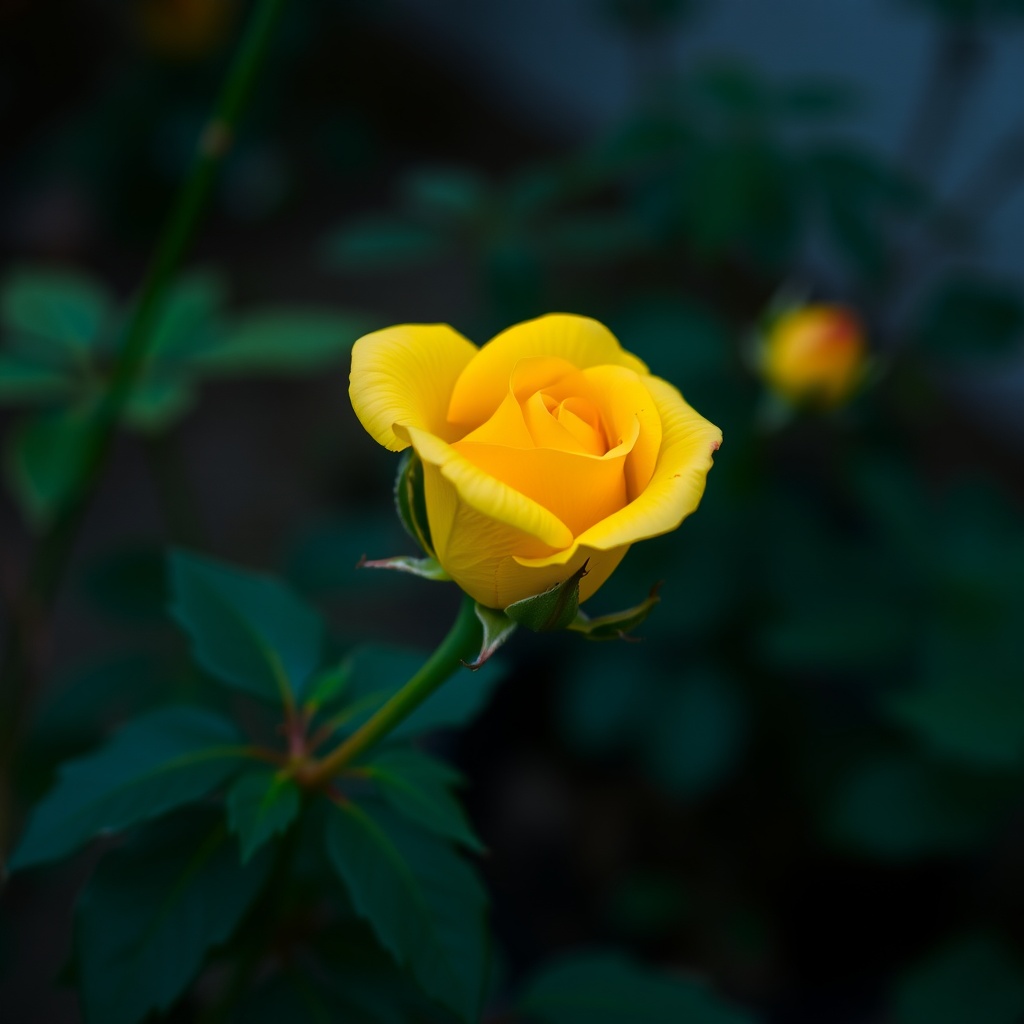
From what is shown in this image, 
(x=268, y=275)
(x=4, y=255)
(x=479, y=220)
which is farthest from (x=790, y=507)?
(x=4, y=255)

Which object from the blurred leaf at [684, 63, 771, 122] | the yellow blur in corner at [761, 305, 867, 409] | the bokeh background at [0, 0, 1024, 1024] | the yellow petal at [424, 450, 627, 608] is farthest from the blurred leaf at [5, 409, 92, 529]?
the blurred leaf at [684, 63, 771, 122]

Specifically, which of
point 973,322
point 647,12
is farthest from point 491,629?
point 647,12

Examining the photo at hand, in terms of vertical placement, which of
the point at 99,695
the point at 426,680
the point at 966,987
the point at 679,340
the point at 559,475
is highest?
the point at 559,475

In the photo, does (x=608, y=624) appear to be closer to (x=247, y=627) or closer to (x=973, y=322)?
(x=247, y=627)

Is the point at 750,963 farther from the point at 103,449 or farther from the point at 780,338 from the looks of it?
the point at 103,449

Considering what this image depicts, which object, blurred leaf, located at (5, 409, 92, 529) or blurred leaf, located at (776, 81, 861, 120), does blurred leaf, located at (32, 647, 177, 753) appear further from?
blurred leaf, located at (776, 81, 861, 120)

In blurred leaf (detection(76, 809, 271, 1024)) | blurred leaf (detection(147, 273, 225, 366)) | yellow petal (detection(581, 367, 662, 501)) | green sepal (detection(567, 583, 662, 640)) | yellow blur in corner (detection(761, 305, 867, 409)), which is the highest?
yellow petal (detection(581, 367, 662, 501))

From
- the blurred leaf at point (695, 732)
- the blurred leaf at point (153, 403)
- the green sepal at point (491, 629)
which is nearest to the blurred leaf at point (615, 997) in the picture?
the green sepal at point (491, 629)

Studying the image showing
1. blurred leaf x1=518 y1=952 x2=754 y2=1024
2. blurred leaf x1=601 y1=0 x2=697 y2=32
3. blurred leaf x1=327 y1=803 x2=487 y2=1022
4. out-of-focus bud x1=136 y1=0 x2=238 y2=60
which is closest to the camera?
blurred leaf x1=327 y1=803 x2=487 y2=1022
